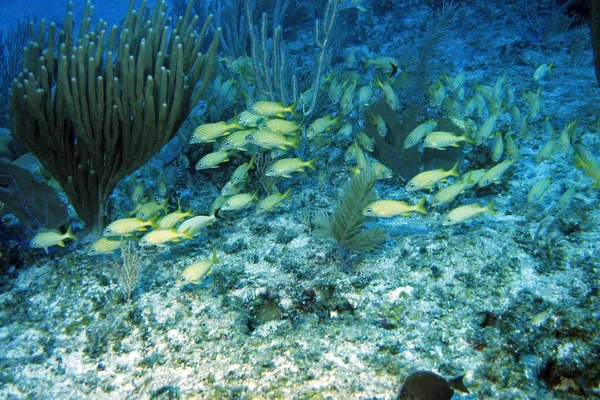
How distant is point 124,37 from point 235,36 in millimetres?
7671

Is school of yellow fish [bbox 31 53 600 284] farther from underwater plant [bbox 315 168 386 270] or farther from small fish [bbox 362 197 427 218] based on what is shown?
underwater plant [bbox 315 168 386 270]

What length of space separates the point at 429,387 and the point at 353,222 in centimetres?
165

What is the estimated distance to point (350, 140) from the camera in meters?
6.40

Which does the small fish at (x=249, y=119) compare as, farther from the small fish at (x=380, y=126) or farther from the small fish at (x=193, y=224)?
the small fish at (x=380, y=126)

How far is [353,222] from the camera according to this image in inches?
137

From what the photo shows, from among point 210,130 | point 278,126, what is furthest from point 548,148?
point 210,130

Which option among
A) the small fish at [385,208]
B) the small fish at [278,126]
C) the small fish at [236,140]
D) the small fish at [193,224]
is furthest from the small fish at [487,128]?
the small fish at [193,224]

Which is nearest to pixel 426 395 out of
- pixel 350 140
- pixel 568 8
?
pixel 350 140

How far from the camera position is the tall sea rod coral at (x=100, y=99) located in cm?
344

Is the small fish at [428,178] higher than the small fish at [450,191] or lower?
higher

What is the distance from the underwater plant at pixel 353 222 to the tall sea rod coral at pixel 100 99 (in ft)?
6.68

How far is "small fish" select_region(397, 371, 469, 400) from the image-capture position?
6.94ft

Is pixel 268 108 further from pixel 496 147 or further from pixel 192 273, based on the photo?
pixel 496 147

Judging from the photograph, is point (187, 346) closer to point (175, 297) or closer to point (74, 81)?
point (175, 297)
